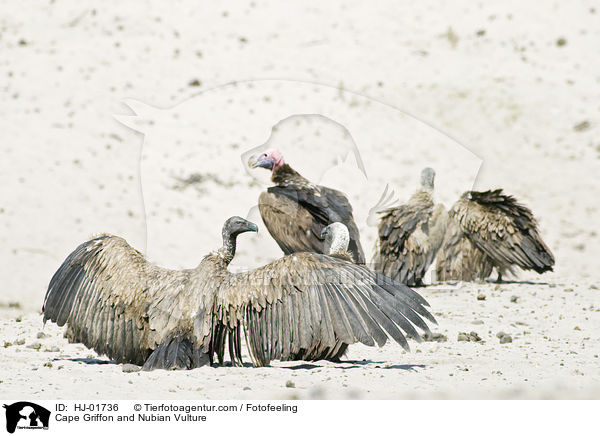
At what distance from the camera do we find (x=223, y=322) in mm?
6906

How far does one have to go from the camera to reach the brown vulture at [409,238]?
1252cm

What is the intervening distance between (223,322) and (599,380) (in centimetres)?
295

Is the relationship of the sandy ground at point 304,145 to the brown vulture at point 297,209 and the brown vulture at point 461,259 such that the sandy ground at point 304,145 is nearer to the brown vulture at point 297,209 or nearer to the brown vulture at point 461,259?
the brown vulture at point 297,209

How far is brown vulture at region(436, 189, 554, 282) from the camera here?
1286 centimetres

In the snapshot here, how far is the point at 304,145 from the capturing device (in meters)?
10.6

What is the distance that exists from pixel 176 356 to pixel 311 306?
112cm

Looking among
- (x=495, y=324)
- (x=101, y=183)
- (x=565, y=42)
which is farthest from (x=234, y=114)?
(x=565, y=42)

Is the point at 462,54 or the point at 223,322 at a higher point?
the point at 462,54

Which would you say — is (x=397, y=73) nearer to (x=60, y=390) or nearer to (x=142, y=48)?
(x=142, y=48)

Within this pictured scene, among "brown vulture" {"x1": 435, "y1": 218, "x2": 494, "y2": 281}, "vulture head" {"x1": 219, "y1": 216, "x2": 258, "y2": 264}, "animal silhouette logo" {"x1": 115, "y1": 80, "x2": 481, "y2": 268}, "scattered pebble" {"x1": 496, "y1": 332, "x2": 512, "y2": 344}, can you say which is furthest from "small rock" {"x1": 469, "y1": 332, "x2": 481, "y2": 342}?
"brown vulture" {"x1": 435, "y1": 218, "x2": 494, "y2": 281}

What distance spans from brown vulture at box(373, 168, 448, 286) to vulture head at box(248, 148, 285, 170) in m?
2.59

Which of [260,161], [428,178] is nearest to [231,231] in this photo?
[260,161]
